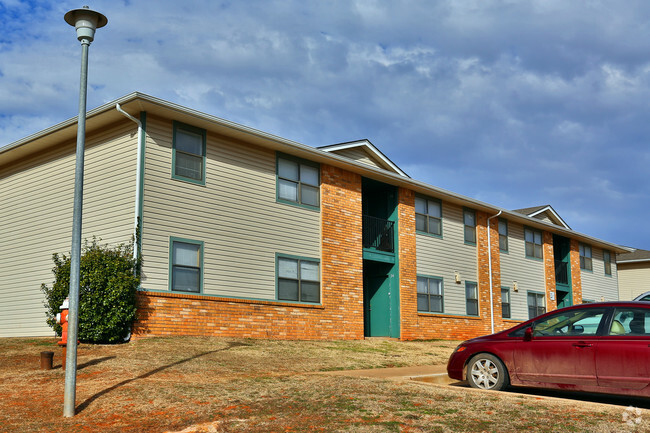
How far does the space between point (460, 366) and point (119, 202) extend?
976 cm

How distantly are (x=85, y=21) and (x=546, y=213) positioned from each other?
28.1m

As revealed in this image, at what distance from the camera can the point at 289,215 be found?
20.1m

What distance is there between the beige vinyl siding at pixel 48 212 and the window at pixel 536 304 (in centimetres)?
2012

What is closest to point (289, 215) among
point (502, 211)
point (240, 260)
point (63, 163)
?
point (240, 260)

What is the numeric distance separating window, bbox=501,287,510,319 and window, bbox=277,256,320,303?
11.5m

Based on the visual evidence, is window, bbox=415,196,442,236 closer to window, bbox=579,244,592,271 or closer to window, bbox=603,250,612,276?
window, bbox=579,244,592,271

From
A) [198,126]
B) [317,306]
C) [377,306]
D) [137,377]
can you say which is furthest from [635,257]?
[137,377]

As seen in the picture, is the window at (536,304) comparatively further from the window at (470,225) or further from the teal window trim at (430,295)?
the teal window trim at (430,295)

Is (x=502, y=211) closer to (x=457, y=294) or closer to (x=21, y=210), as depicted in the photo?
(x=457, y=294)

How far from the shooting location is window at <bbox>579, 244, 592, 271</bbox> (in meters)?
35.7

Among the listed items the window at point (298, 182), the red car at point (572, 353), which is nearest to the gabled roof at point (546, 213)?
the window at point (298, 182)

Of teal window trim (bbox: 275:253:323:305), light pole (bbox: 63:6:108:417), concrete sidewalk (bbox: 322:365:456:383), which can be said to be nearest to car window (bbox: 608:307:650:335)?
concrete sidewalk (bbox: 322:365:456:383)

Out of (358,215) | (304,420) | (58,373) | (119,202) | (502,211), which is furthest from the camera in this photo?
(502,211)

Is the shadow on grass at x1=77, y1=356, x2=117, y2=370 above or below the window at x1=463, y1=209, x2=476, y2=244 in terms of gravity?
below
